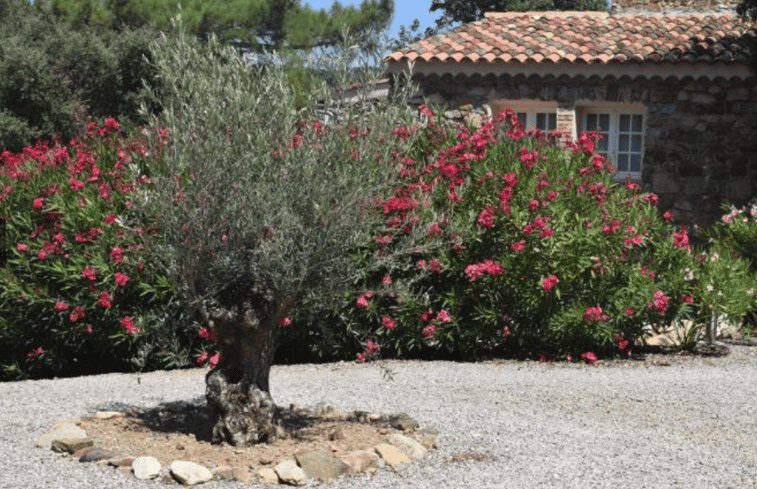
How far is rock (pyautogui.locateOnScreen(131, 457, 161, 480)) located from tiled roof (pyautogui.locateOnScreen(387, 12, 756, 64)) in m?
11.8

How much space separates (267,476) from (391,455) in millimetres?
683

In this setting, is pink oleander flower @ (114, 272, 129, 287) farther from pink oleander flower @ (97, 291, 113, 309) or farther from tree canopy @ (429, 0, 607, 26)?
tree canopy @ (429, 0, 607, 26)

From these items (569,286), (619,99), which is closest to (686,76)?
(619,99)

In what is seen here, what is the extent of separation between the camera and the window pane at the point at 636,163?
1786cm

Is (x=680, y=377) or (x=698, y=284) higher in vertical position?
(x=698, y=284)

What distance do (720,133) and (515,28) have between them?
12.2 feet

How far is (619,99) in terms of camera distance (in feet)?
56.3

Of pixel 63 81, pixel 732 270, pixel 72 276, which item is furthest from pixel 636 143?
pixel 63 81

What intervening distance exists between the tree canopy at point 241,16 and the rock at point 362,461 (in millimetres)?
23753

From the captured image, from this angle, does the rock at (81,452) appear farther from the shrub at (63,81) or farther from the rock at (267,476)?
the shrub at (63,81)

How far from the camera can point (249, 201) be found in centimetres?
580

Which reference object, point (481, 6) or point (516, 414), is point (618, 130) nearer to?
point (516, 414)

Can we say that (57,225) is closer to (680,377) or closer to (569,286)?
(569,286)

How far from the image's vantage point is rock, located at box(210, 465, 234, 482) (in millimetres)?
5578
